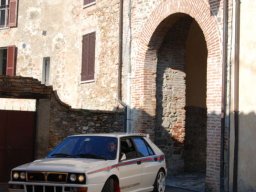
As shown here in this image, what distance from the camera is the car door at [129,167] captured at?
9452mm

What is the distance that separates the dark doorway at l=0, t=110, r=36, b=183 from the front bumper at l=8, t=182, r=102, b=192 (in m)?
4.55

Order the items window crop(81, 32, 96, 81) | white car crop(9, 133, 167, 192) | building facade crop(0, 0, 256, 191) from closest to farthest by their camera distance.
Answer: white car crop(9, 133, 167, 192)
building facade crop(0, 0, 256, 191)
window crop(81, 32, 96, 81)

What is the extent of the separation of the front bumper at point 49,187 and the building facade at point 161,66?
4.49 meters

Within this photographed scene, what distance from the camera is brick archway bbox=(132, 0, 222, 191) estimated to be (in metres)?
12.6

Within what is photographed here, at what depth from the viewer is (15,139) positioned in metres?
13.6

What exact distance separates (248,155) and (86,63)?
27.4 feet

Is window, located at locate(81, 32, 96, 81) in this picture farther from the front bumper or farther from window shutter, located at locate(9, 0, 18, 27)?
the front bumper

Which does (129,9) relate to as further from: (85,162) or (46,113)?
(85,162)

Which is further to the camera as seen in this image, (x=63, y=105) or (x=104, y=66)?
(x=104, y=66)

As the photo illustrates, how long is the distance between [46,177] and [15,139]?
16.9 feet

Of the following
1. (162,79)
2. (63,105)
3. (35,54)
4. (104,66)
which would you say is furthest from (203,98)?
(35,54)

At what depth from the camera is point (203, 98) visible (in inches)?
690

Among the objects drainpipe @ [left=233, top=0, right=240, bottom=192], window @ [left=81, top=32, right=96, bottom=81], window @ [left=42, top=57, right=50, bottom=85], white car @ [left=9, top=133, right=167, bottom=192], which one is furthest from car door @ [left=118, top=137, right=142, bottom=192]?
window @ [left=42, top=57, right=50, bottom=85]

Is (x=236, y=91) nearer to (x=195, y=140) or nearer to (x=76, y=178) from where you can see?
(x=76, y=178)
